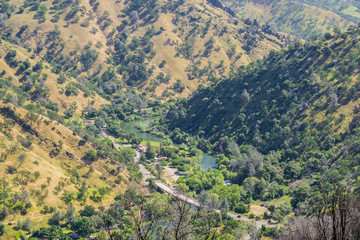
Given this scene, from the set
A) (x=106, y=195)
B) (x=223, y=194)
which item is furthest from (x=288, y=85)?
(x=106, y=195)

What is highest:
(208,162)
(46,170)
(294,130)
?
(294,130)

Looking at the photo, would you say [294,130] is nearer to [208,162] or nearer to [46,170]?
[208,162]

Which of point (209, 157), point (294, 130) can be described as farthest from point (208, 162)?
point (294, 130)

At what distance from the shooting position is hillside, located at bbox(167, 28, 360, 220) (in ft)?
411

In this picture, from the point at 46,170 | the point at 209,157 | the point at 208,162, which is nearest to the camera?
the point at 46,170

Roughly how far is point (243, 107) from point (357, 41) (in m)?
66.5

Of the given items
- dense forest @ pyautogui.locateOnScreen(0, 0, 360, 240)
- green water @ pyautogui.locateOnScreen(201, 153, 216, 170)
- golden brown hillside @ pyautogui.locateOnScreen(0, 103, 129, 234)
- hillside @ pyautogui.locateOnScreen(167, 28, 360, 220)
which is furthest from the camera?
green water @ pyautogui.locateOnScreen(201, 153, 216, 170)

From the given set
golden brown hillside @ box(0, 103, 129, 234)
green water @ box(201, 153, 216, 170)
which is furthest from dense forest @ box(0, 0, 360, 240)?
green water @ box(201, 153, 216, 170)

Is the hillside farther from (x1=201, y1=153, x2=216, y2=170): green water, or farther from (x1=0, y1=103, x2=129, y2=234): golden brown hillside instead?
(x1=0, y1=103, x2=129, y2=234): golden brown hillside

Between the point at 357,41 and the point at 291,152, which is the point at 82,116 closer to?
the point at 291,152

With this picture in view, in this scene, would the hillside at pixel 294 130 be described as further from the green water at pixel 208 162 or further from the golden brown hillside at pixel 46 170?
the golden brown hillside at pixel 46 170

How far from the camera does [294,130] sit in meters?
159

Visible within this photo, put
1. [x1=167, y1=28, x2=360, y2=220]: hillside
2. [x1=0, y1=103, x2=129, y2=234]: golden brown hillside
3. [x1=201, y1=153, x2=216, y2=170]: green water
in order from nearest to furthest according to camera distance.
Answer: [x1=0, y1=103, x2=129, y2=234]: golden brown hillside < [x1=167, y1=28, x2=360, y2=220]: hillside < [x1=201, y1=153, x2=216, y2=170]: green water

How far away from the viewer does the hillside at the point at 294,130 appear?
125375 millimetres
